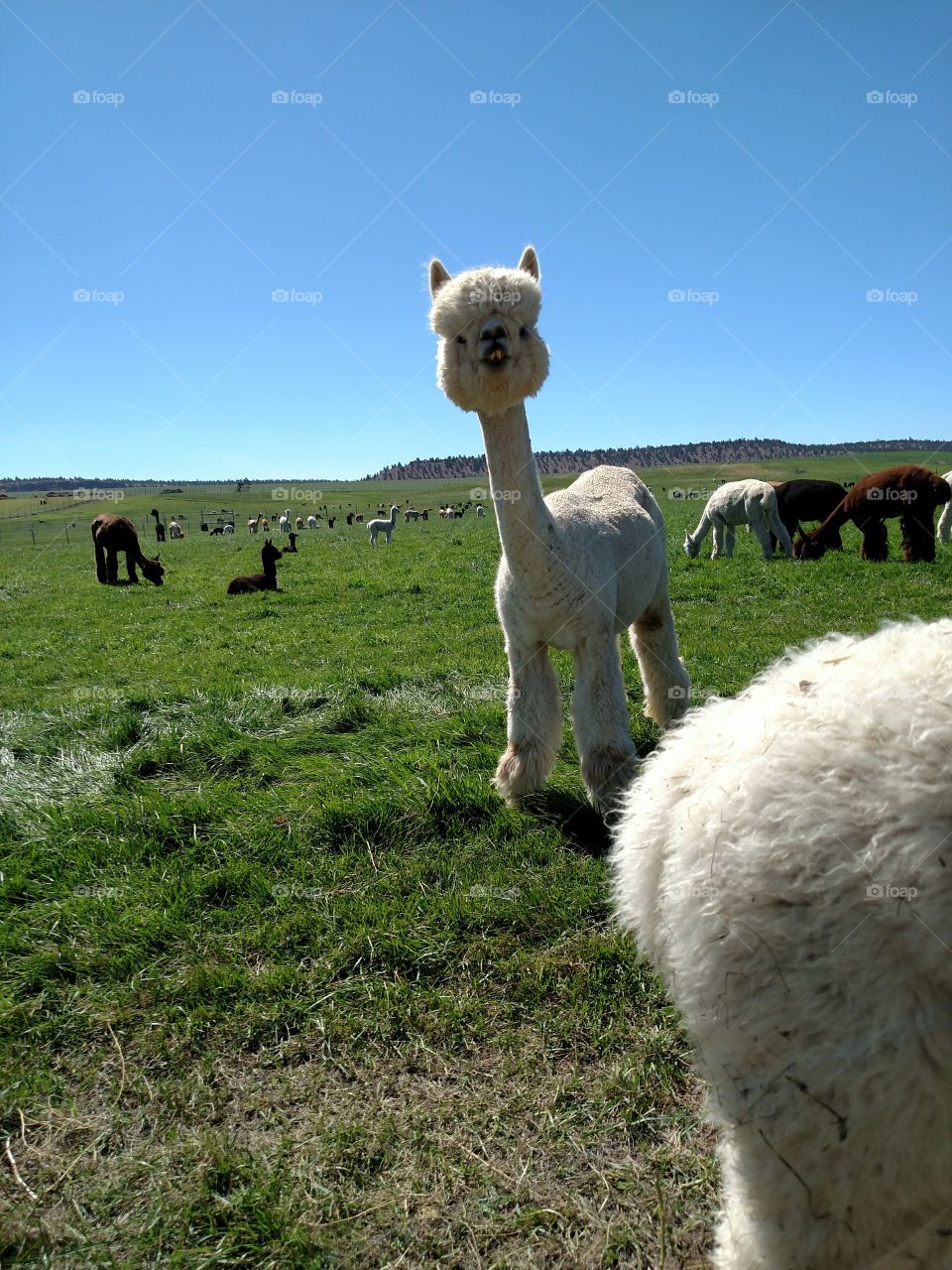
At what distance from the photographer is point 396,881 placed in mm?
3934

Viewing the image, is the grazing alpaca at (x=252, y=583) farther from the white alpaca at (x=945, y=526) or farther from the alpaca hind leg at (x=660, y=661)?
the white alpaca at (x=945, y=526)

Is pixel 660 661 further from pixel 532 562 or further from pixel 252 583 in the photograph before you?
pixel 252 583

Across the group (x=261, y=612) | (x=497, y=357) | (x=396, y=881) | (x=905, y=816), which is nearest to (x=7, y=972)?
(x=396, y=881)

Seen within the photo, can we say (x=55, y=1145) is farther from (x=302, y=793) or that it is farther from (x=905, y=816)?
(x=905, y=816)

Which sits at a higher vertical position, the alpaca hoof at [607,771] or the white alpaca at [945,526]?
the white alpaca at [945,526]

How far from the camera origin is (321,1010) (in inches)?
123

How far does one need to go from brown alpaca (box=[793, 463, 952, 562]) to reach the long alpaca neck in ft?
41.5

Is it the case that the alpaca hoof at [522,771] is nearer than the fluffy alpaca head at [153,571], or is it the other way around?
the alpaca hoof at [522,771]

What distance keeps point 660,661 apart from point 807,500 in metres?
14.3

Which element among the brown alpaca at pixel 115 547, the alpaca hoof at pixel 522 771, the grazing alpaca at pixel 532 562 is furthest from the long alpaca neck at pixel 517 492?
the brown alpaca at pixel 115 547

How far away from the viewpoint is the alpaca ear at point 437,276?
486cm

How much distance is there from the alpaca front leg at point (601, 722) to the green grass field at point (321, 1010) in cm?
30

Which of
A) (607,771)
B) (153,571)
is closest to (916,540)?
(607,771)

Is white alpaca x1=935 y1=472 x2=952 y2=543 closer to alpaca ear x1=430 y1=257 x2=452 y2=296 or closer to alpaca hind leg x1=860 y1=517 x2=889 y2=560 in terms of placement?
alpaca hind leg x1=860 y1=517 x2=889 y2=560
